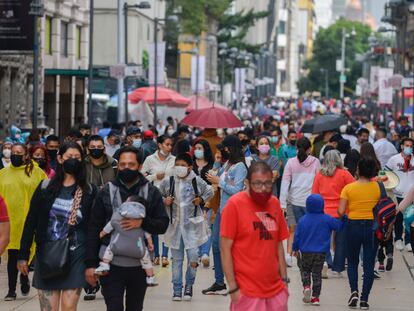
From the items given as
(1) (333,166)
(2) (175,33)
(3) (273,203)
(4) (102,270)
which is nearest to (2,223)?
(4) (102,270)

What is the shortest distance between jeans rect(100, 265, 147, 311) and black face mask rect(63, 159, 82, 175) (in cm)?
84

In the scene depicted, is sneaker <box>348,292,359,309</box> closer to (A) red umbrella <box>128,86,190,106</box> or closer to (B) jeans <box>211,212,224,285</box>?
(B) jeans <box>211,212,224,285</box>

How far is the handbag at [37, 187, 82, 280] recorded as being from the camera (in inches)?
407

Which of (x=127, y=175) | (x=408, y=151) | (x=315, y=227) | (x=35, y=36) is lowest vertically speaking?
(x=315, y=227)

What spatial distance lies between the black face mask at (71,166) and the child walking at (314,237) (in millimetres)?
4304

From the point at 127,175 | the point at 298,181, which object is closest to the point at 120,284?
the point at 127,175

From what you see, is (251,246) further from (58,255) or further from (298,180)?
(298,180)

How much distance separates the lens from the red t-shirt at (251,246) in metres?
9.41

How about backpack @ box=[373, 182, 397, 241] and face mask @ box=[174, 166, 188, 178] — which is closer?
face mask @ box=[174, 166, 188, 178]

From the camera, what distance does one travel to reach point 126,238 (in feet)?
32.9

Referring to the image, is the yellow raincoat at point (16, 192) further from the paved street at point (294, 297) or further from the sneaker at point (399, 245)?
the sneaker at point (399, 245)

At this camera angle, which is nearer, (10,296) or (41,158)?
(10,296)

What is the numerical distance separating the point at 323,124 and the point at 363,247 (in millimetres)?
11674

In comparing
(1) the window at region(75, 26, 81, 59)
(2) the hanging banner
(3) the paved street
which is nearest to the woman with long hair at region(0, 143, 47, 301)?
(3) the paved street
